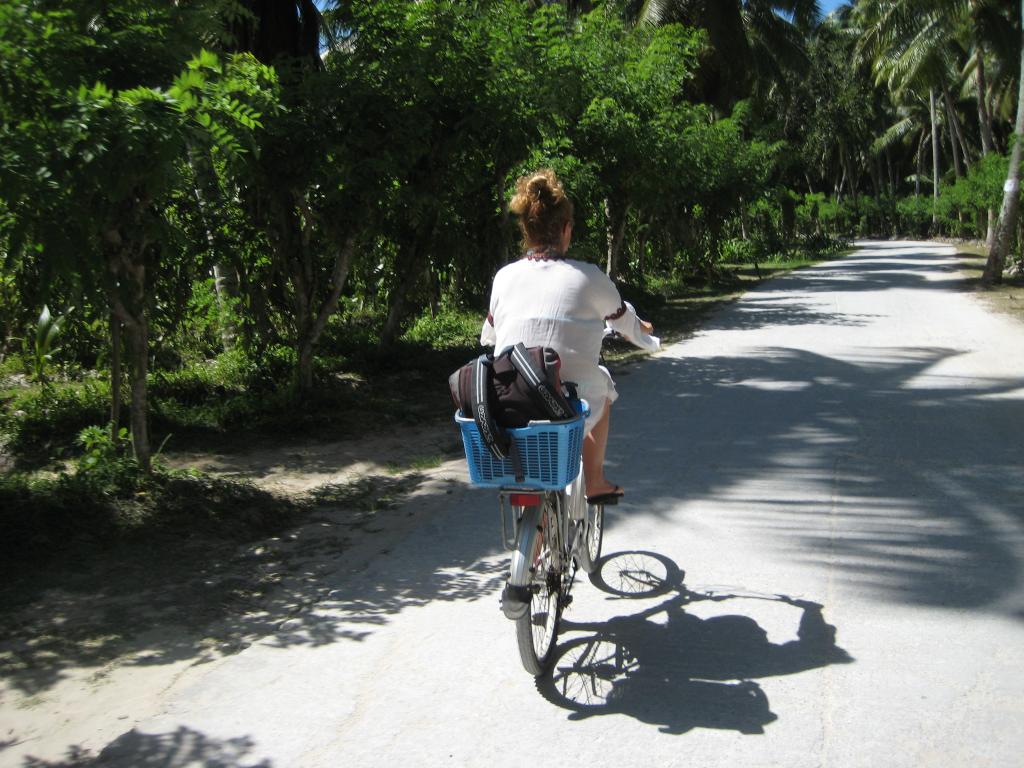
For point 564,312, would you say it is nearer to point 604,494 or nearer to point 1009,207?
point 604,494

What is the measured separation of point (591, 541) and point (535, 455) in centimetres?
128

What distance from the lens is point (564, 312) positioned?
4.23m

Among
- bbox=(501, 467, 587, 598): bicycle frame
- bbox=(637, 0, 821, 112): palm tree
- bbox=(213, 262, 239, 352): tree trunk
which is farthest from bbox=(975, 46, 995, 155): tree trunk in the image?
bbox=(501, 467, 587, 598): bicycle frame

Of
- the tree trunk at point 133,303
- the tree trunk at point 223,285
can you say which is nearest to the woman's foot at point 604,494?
the tree trunk at point 133,303

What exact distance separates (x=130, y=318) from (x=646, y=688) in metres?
3.92

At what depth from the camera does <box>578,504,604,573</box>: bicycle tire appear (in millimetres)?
4789

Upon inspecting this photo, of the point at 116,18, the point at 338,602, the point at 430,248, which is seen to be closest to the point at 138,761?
the point at 338,602

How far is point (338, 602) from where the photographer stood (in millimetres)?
4996

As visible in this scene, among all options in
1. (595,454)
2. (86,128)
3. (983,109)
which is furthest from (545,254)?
(983,109)

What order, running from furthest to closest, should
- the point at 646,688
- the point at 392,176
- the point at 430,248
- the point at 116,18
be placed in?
the point at 430,248 → the point at 392,176 → the point at 116,18 → the point at 646,688

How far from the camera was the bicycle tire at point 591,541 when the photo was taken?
479 cm

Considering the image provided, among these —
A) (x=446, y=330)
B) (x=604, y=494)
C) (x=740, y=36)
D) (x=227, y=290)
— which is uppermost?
(x=740, y=36)

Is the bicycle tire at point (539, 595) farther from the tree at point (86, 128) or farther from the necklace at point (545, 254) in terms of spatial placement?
the tree at point (86, 128)

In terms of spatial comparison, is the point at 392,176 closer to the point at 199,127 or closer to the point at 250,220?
the point at 250,220
